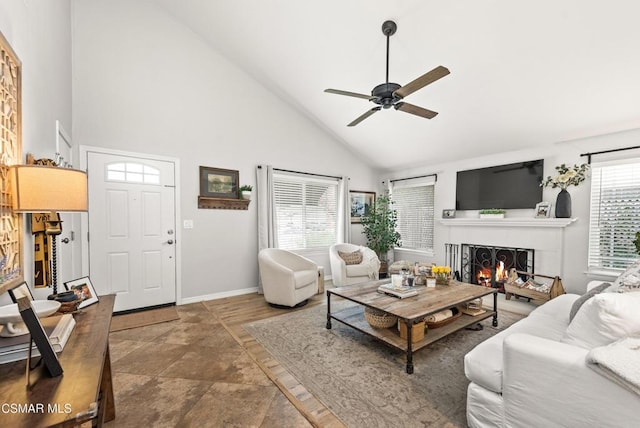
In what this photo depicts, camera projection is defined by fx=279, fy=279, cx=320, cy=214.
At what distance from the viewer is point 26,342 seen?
0.98 m

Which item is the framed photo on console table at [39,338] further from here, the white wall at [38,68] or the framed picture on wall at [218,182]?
the framed picture on wall at [218,182]

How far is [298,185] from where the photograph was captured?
5141 millimetres

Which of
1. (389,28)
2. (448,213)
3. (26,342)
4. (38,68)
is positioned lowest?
(26,342)

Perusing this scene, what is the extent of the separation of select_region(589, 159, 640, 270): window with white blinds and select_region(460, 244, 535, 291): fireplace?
70 cm

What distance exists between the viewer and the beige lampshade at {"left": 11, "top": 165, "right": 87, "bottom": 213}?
3.96 feet

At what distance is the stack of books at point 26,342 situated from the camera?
0.94 metres

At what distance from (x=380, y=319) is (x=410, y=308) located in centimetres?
34

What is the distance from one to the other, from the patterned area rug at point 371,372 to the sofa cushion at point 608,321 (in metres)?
0.84

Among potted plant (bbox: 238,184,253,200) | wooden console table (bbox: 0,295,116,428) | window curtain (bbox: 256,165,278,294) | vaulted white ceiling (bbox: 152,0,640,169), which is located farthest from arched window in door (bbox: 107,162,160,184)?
wooden console table (bbox: 0,295,116,428)

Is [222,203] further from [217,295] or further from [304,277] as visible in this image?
[304,277]

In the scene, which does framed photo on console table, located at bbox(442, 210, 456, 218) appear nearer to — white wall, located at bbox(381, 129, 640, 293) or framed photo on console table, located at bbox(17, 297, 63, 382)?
white wall, located at bbox(381, 129, 640, 293)

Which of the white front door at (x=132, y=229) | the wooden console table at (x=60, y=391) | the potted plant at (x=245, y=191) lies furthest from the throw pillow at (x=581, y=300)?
the white front door at (x=132, y=229)

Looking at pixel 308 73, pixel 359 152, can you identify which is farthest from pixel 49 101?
pixel 359 152

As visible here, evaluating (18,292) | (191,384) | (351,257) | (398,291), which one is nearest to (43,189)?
(18,292)
